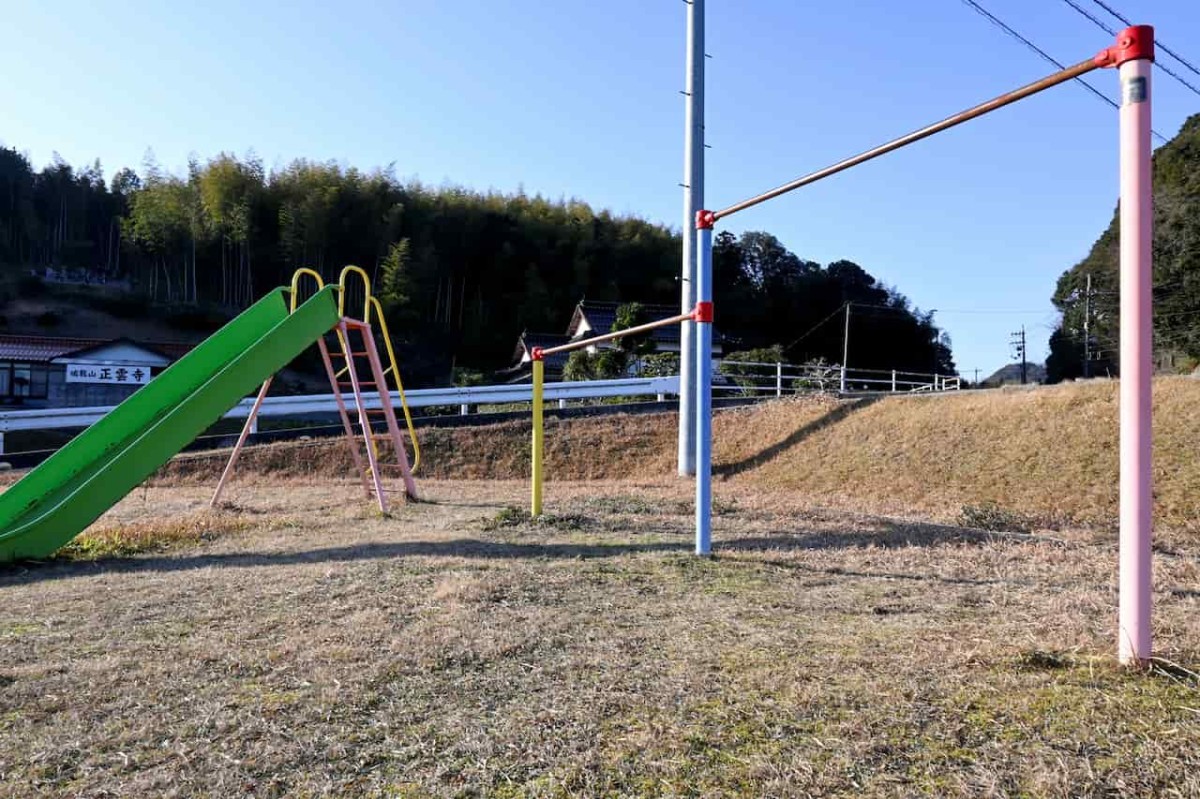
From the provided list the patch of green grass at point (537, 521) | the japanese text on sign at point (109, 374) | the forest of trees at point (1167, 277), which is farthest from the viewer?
the japanese text on sign at point (109, 374)

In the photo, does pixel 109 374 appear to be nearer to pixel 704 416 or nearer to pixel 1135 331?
pixel 704 416

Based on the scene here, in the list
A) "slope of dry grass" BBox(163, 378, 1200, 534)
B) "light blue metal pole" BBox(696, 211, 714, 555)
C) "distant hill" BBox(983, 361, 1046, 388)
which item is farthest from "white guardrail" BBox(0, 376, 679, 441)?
"distant hill" BBox(983, 361, 1046, 388)

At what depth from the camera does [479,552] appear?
17.8 feet

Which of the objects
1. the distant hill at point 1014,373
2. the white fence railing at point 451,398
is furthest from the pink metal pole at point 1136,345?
the distant hill at point 1014,373

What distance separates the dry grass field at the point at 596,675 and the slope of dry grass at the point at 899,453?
310 centimetres

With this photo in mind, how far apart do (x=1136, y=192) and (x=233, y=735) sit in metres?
3.20

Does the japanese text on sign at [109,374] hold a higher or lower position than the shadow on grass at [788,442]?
higher

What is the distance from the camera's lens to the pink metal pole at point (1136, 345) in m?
2.60

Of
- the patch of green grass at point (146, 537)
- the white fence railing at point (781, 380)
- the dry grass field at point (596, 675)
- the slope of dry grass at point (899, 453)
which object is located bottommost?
the patch of green grass at point (146, 537)

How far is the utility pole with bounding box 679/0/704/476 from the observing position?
1096cm

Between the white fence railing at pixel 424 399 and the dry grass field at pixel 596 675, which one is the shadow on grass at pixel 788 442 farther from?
the dry grass field at pixel 596 675

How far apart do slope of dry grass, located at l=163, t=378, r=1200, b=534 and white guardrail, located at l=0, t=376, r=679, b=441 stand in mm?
980

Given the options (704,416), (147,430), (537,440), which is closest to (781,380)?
(537,440)

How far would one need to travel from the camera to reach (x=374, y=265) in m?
33.6
